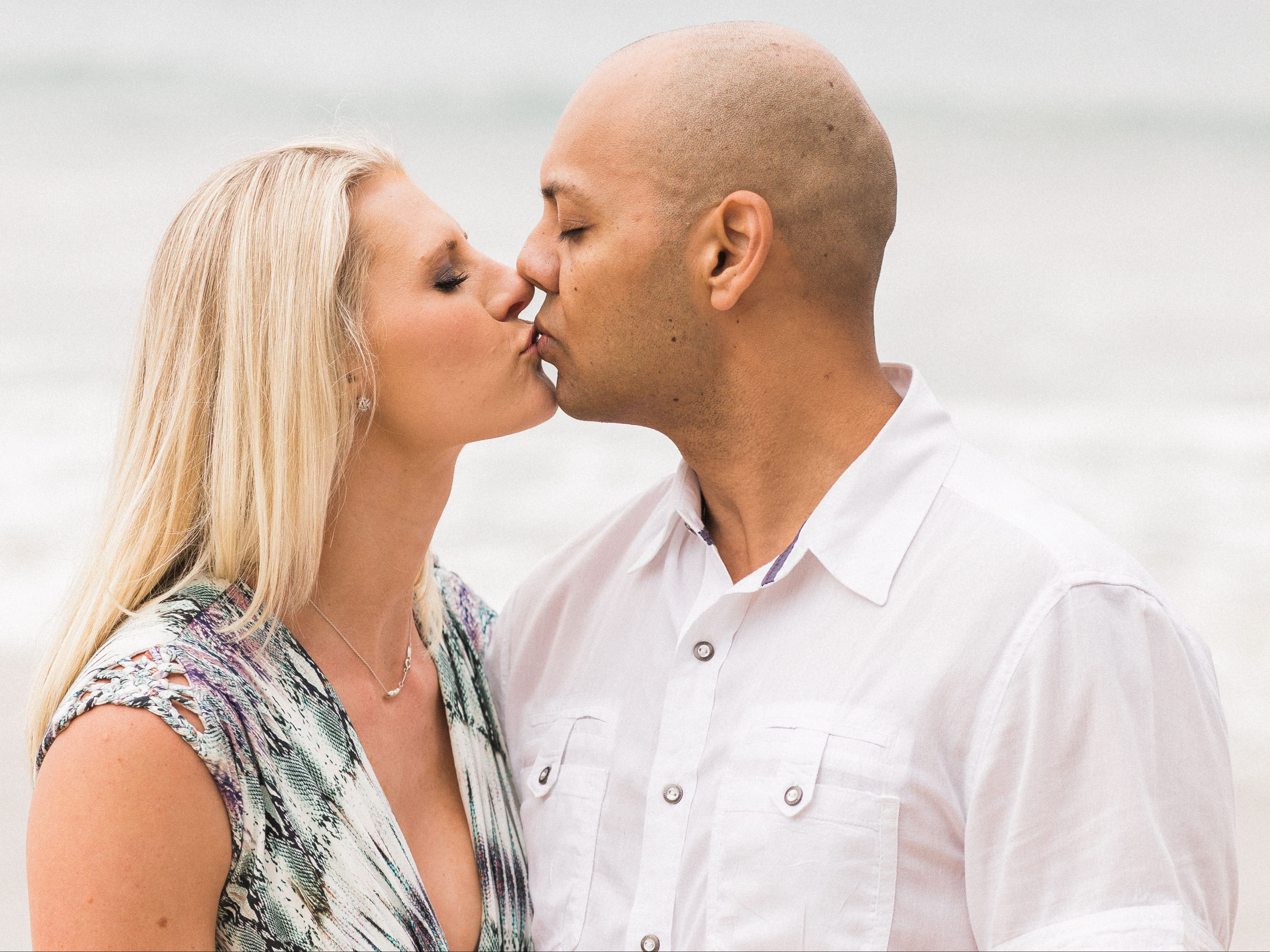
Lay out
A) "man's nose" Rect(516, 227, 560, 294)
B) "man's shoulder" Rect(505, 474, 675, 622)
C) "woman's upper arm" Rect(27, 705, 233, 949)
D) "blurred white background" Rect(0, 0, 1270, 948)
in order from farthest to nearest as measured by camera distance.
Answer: "blurred white background" Rect(0, 0, 1270, 948)
"man's shoulder" Rect(505, 474, 675, 622)
"man's nose" Rect(516, 227, 560, 294)
"woman's upper arm" Rect(27, 705, 233, 949)

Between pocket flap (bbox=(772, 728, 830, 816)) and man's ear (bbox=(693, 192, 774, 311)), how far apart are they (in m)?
0.54

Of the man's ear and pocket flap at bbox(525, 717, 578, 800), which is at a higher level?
the man's ear

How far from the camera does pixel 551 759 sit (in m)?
1.71

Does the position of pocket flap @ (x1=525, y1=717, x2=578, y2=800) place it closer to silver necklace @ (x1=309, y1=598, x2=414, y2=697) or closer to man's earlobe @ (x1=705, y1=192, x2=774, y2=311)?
silver necklace @ (x1=309, y1=598, x2=414, y2=697)

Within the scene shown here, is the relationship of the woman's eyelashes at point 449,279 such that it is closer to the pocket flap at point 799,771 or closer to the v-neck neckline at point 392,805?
Answer: the v-neck neckline at point 392,805

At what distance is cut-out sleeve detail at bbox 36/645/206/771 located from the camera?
1.32 metres

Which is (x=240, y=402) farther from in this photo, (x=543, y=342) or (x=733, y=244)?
(x=733, y=244)

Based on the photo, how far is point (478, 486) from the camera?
407 cm

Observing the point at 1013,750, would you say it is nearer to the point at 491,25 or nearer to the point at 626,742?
the point at 626,742

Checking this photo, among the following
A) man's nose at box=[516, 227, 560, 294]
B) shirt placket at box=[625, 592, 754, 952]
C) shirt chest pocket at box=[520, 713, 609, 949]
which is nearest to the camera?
shirt placket at box=[625, 592, 754, 952]

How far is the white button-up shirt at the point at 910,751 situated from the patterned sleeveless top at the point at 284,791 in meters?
0.20

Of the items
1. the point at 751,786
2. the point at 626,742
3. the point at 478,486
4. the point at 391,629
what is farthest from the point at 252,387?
the point at 478,486

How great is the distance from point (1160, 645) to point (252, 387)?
43.2 inches

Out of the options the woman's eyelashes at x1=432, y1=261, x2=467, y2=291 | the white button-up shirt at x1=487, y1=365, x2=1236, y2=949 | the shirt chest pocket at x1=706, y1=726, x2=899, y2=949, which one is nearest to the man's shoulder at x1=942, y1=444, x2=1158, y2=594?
the white button-up shirt at x1=487, y1=365, x2=1236, y2=949
